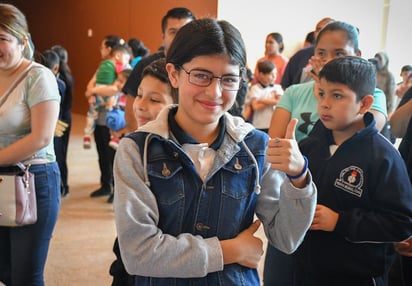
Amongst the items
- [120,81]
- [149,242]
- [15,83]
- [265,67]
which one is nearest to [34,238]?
[15,83]

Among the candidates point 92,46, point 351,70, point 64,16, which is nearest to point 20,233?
point 351,70

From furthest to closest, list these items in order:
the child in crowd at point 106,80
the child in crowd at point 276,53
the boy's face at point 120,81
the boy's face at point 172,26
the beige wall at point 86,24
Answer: the beige wall at point 86,24, the child in crowd at point 276,53, the child in crowd at point 106,80, the boy's face at point 120,81, the boy's face at point 172,26

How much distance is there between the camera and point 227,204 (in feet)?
3.29

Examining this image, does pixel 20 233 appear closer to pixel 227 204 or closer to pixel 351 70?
pixel 227 204

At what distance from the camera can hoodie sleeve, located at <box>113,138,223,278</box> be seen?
36.6 inches

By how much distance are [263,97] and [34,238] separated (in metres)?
2.80

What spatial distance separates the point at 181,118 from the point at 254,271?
1.47 feet

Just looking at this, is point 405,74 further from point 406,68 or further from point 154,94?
point 154,94

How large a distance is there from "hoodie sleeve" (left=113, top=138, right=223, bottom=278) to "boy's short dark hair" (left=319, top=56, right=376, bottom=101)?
0.73m

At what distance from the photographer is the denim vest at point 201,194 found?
98cm

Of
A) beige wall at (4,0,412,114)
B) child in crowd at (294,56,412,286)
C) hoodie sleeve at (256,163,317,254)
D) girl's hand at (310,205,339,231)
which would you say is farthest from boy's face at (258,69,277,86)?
hoodie sleeve at (256,163,317,254)

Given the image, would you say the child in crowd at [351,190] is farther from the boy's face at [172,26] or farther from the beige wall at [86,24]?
the beige wall at [86,24]

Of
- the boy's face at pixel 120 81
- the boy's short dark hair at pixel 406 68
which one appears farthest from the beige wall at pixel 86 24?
the boy's short dark hair at pixel 406 68

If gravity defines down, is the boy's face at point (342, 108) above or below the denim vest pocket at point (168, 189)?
above
